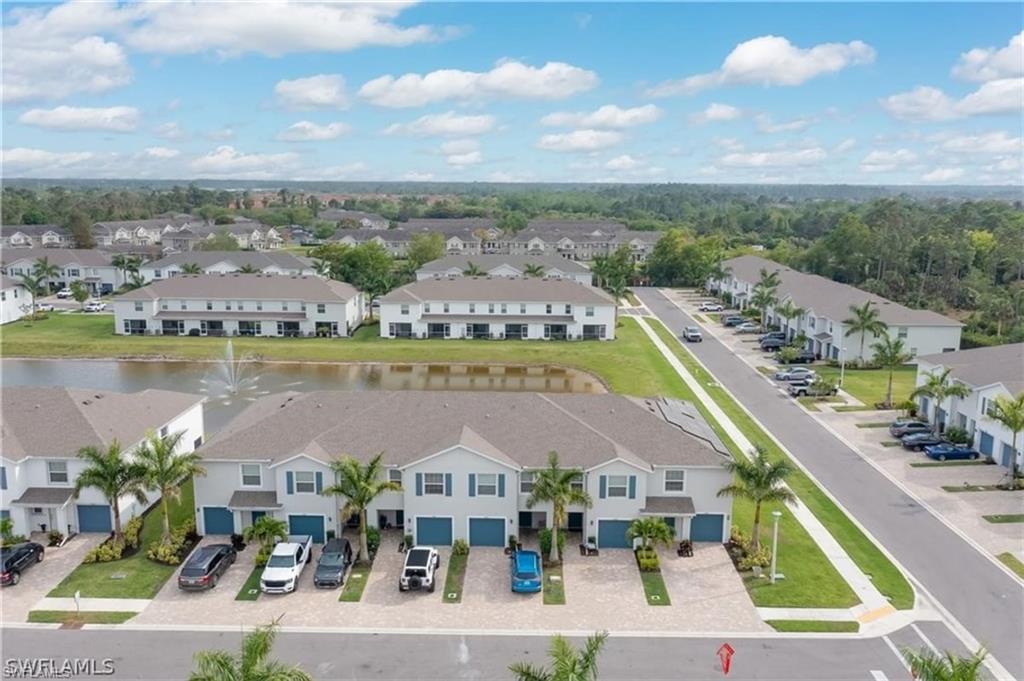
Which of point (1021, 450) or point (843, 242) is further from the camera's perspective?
point (843, 242)

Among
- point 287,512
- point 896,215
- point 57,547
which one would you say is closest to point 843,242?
point 896,215

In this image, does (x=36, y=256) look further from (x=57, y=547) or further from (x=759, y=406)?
(x=759, y=406)

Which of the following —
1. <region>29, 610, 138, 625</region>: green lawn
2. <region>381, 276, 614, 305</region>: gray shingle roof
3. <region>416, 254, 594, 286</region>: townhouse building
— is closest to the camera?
<region>29, 610, 138, 625</region>: green lawn

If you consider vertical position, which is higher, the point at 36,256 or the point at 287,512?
the point at 36,256

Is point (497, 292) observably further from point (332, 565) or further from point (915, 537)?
point (332, 565)

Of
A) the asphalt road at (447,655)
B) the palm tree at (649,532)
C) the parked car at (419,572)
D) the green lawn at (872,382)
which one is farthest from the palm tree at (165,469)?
the green lawn at (872,382)

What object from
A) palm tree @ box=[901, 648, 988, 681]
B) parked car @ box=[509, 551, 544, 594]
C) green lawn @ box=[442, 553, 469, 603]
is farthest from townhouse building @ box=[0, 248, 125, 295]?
palm tree @ box=[901, 648, 988, 681]

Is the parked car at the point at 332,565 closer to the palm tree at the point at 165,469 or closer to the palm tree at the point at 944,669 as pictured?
the palm tree at the point at 165,469

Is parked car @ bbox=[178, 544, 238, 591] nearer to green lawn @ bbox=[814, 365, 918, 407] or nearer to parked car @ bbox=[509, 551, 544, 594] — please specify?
parked car @ bbox=[509, 551, 544, 594]
